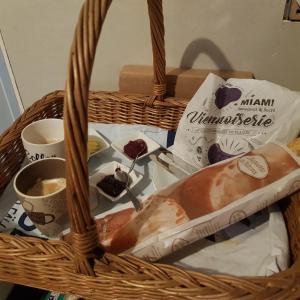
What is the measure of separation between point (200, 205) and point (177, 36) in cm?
41

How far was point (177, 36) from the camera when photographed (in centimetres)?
67

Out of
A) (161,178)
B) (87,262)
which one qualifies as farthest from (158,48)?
(87,262)

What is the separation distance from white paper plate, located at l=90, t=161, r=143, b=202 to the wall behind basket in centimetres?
28

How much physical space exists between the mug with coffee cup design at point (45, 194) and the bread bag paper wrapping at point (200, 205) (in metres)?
0.04

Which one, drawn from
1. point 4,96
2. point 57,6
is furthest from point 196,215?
point 4,96

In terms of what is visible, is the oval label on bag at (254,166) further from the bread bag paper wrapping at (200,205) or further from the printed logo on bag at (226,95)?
the printed logo on bag at (226,95)

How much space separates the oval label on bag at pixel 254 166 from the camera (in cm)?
41

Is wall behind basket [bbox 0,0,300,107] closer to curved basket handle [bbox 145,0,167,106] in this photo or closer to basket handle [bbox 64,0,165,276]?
curved basket handle [bbox 145,0,167,106]

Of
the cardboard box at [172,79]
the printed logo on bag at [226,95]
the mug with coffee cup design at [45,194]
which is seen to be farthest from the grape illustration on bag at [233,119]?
the mug with coffee cup design at [45,194]

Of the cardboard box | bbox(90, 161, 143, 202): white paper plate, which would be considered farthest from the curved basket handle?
bbox(90, 161, 143, 202): white paper plate

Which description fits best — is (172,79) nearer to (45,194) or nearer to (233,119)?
(233,119)

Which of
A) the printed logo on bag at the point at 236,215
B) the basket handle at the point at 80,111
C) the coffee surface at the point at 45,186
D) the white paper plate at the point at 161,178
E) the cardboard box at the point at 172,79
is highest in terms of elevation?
the basket handle at the point at 80,111

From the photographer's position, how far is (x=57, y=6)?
2.22 feet

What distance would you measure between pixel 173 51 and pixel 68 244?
47cm
